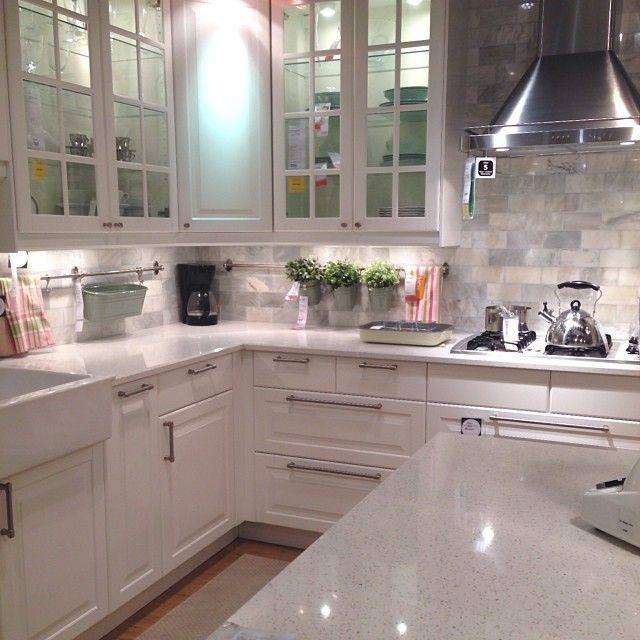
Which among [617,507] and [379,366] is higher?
[617,507]

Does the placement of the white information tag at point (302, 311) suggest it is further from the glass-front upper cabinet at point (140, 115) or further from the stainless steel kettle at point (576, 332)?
the stainless steel kettle at point (576, 332)

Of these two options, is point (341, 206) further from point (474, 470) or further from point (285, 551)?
point (474, 470)

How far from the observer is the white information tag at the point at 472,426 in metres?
2.82

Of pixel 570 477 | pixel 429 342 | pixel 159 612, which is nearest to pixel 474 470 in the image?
pixel 570 477

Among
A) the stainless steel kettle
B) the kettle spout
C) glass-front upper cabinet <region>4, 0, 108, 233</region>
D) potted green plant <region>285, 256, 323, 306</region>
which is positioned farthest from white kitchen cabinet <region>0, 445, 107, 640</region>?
the kettle spout

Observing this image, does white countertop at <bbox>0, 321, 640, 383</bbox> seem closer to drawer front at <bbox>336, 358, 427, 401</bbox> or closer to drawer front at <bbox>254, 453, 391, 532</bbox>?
drawer front at <bbox>336, 358, 427, 401</bbox>

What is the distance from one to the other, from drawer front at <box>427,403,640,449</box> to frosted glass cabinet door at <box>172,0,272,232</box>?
4.06 feet

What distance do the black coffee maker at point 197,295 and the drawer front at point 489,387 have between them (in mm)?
1312

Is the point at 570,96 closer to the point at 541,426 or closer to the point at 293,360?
the point at 541,426

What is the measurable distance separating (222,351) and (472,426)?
1.08 m

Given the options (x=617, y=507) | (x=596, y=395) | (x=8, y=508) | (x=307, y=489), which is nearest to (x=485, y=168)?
(x=596, y=395)

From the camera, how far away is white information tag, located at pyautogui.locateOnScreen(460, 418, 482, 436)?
2.82 meters

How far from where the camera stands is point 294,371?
10.1ft

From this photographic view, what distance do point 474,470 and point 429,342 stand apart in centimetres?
152
